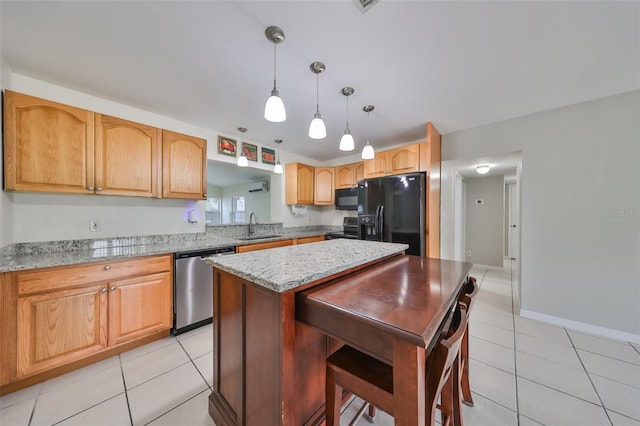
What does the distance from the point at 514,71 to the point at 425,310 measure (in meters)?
2.24

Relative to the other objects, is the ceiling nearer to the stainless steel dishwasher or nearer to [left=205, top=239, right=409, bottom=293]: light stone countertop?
[left=205, top=239, right=409, bottom=293]: light stone countertop

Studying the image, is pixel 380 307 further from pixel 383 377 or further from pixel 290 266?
pixel 290 266

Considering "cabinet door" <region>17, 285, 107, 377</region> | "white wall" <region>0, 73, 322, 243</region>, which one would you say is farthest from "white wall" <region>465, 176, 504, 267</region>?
"cabinet door" <region>17, 285, 107, 377</region>

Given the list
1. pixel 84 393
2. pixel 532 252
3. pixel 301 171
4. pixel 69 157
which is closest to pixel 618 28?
pixel 532 252

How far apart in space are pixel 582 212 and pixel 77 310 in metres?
4.86

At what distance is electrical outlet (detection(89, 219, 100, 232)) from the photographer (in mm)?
2248

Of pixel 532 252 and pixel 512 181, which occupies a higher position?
pixel 512 181

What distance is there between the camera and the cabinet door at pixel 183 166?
2.47m

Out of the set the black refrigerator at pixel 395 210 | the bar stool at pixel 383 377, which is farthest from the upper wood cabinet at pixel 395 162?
the bar stool at pixel 383 377

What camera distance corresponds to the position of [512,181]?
16.9 ft

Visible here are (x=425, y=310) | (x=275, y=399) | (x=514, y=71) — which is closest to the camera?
(x=425, y=310)

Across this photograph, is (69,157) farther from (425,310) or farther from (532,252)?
(532,252)

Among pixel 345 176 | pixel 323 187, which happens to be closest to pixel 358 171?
pixel 345 176

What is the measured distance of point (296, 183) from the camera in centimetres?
402
